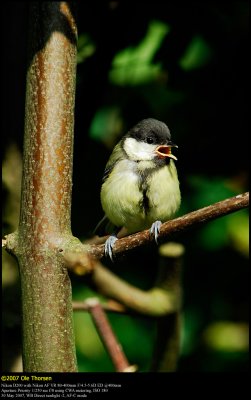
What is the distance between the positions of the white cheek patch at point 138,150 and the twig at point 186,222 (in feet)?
1.69

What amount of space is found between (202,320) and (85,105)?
2.43ft

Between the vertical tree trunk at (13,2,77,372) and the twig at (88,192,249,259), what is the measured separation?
0.09 meters

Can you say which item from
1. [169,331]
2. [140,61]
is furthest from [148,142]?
[169,331]

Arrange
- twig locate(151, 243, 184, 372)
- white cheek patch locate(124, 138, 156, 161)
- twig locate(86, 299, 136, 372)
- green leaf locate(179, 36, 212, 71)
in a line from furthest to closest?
green leaf locate(179, 36, 212, 71) → white cheek patch locate(124, 138, 156, 161) → twig locate(151, 243, 184, 372) → twig locate(86, 299, 136, 372)

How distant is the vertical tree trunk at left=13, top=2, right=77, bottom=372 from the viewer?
0.98 metres

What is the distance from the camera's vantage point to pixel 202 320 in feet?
5.84

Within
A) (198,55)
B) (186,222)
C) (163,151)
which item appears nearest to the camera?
(186,222)

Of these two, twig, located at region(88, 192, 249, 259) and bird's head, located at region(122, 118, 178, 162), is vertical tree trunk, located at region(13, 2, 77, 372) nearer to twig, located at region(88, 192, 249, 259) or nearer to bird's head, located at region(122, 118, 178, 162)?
twig, located at region(88, 192, 249, 259)

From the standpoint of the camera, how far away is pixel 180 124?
1.70 metres

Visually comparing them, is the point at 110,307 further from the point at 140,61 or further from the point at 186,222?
the point at 140,61

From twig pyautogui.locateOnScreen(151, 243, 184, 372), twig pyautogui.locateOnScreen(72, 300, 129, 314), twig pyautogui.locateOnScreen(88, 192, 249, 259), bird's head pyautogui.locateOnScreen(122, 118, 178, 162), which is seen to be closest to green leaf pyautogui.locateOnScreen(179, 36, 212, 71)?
bird's head pyautogui.locateOnScreen(122, 118, 178, 162)

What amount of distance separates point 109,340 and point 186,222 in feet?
1.33

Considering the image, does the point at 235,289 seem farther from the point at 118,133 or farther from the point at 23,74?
the point at 23,74

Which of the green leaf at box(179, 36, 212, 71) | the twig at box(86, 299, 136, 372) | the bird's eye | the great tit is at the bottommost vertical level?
the twig at box(86, 299, 136, 372)
